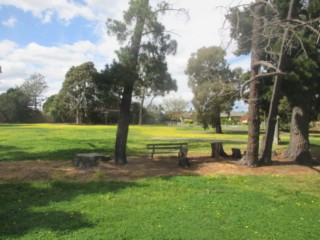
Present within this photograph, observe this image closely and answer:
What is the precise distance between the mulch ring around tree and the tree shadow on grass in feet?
3.11

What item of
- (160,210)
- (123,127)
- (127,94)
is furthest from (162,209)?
(127,94)

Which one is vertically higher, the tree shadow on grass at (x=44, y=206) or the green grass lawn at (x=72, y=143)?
the green grass lawn at (x=72, y=143)

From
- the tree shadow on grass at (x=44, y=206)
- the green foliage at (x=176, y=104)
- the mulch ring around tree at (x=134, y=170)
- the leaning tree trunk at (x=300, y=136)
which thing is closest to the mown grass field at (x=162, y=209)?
the tree shadow on grass at (x=44, y=206)

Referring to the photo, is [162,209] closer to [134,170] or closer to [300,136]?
[134,170]

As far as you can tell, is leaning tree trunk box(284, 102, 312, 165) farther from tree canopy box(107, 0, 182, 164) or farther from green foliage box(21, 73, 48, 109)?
green foliage box(21, 73, 48, 109)

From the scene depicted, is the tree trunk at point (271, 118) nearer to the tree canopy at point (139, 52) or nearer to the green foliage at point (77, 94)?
the tree canopy at point (139, 52)

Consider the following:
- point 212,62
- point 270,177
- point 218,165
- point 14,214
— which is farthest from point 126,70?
point 212,62

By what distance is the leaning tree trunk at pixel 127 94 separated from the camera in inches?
508

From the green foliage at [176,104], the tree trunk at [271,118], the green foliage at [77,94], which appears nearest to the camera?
the tree trunk at [271,118]

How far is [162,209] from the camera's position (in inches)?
290

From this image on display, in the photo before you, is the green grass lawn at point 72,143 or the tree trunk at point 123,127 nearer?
the tree trunk at point 123,127

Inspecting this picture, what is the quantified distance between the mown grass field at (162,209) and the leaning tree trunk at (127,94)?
2975 millimetres

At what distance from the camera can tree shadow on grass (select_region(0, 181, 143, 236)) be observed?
6.07 meters

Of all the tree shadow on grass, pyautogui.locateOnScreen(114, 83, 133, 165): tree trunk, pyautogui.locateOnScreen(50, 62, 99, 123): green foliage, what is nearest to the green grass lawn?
pyautogui.locateOnScreen(114, 83, 133, 165): tree trunk
